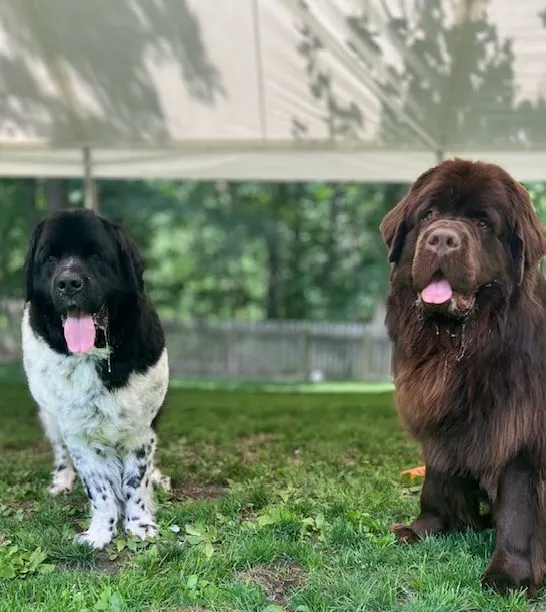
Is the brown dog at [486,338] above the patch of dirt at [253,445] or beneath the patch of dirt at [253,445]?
above

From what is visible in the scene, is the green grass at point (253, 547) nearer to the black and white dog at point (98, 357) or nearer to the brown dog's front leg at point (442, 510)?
the brown dog's front leg at point (442, 510)

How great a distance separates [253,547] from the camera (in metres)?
2.80

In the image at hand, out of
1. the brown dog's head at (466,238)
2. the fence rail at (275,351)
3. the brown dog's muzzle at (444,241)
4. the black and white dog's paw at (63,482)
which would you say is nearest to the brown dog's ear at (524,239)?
the brown dog's head at (466,238)

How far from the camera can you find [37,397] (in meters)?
3.29

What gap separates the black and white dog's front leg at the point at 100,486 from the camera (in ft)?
10.1

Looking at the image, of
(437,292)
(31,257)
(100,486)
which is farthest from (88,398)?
(437,292)

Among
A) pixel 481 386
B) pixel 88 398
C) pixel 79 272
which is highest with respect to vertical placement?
pixel 79 272

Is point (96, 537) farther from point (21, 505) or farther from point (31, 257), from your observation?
point (31, 257)

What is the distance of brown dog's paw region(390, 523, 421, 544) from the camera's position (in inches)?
113

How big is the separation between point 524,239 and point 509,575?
49.8 inches

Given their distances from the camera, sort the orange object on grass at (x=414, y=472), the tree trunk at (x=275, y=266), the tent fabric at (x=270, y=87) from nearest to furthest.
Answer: the orange object on grass at (x=414, y=472) < the tent fabric at (x=270, y=87) < the tree trunk at (x=275, y=266)

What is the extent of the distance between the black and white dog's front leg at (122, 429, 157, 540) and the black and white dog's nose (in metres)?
0.88

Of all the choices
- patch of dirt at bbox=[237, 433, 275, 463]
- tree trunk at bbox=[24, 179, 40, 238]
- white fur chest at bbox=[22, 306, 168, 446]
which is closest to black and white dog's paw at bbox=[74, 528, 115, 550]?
white fur chest at bbox=[22, 306, 168, 446]

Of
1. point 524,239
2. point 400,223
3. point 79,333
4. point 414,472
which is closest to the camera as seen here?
point 524,239
